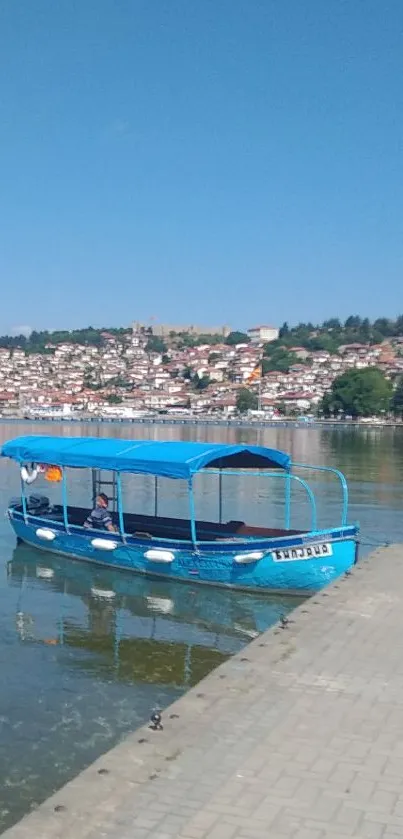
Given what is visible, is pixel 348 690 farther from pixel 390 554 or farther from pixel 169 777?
pixel 390 554

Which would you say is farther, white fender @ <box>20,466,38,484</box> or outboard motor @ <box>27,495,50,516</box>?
outboard motor @ <box>27,495,50,516</box>

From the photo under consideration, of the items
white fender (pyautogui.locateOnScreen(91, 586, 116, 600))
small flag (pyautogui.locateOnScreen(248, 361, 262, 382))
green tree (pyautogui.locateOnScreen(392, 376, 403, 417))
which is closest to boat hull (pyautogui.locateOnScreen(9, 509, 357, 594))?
white fender (pyautogui.locateOnScreen(91, 586, 116, 600))

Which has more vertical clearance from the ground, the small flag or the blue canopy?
the small flag

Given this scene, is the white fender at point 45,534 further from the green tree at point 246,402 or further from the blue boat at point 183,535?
the green tree at point 246,402

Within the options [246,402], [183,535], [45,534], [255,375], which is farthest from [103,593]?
[255,375]

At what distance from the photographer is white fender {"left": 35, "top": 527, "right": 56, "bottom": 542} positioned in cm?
1720

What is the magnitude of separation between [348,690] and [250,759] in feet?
6.29

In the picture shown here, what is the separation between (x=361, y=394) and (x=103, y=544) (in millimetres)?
123755

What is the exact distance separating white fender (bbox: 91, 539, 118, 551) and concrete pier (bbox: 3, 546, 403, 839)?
726cm

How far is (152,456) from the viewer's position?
15273 millimetres

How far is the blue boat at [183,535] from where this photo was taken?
1342cm

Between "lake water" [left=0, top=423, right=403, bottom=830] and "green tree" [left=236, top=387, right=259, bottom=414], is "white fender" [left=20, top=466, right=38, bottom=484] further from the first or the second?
"green tree" [left=236, top=387, right=259, bottom=414]

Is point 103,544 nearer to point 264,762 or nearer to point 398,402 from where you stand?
point 264,762

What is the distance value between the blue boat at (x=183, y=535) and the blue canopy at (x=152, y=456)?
0.06 ft
